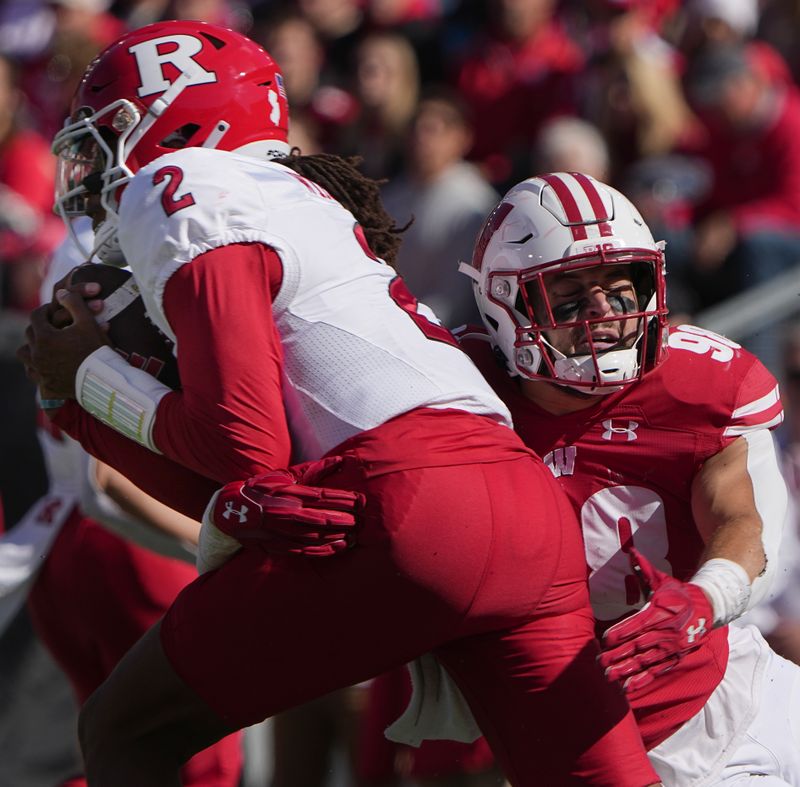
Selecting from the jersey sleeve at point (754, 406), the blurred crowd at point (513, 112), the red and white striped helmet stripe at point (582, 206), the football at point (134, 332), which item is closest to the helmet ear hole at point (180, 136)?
the football at point (134, 332)

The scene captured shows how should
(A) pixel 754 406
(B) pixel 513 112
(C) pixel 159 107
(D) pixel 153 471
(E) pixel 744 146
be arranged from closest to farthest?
(D) pixel 153 471
(A) pixel 754 406
(C) pixel 159 107
(E) pixel 744 146
(B) pixel 513 112

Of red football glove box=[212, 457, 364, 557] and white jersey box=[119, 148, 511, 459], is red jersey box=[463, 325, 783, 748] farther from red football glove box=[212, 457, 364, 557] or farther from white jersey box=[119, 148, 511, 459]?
red football glove box=[212, 457, 364, 557]

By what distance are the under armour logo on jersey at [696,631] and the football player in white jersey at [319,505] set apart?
0.19m

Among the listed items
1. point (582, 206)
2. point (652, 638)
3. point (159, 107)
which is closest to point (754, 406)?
point (582, 206)

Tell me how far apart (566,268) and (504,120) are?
4.03 m

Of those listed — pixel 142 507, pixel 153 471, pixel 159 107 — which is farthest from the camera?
pixel 142 507

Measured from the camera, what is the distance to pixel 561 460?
9.87 ft

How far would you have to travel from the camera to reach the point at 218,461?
2562 mm

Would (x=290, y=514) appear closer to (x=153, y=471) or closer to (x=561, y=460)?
(x=153, y=471)

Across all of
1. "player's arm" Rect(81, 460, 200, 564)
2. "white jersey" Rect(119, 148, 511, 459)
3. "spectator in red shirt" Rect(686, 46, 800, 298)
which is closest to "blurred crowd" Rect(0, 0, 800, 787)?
"spectator in red shirt" Rect(686, 46, 800, 298)

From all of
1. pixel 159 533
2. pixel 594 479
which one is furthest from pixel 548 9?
pixel 594 479

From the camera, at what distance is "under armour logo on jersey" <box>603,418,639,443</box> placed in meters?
2.97

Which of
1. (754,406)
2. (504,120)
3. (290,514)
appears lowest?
(504,120)

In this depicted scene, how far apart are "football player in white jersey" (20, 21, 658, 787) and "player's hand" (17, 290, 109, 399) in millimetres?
86
